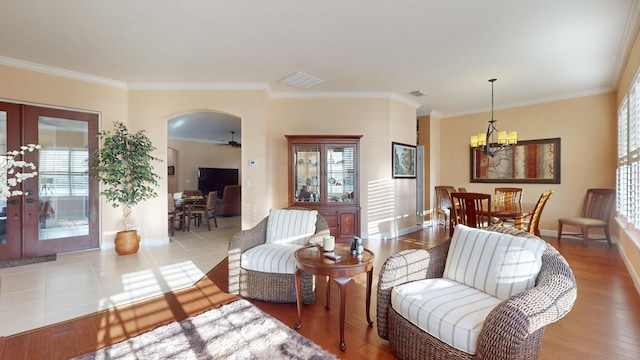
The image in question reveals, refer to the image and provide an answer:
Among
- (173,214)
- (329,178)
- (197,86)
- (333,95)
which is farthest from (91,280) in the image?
(333,95)

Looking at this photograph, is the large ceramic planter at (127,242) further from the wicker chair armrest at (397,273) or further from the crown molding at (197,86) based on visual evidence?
the wicker chair armrest at (397,273)

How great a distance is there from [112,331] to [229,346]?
973 millimetres

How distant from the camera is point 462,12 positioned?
107 inches

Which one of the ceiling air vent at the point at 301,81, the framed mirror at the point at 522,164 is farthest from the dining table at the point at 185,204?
the framed mirror at the point at 522,164

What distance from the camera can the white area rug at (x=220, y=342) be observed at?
5.92ft

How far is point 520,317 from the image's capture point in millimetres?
1257

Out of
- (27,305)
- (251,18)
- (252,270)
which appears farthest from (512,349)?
(27,305)

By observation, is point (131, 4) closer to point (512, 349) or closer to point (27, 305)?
point (27, 305)

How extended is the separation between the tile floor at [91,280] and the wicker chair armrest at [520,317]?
2788mm

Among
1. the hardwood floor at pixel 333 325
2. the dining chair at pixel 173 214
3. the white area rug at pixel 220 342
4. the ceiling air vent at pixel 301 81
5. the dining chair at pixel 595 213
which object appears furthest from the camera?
the dining chair at pixel 173 214

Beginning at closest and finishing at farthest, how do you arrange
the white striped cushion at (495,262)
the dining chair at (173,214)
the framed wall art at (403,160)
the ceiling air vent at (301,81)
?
the white striped cushion at (495,262) < the ceiling air vent at (301,81) < the framed wall art at (403,160) < the dining chair at (173,214)

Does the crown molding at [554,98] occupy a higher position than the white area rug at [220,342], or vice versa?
the crown molding at [554,98]

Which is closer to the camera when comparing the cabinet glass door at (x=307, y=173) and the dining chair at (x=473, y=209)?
the dining chair at (x=473, y=209)

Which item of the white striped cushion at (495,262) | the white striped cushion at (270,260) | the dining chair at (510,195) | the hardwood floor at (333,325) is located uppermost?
the dining chair at (510,195)
